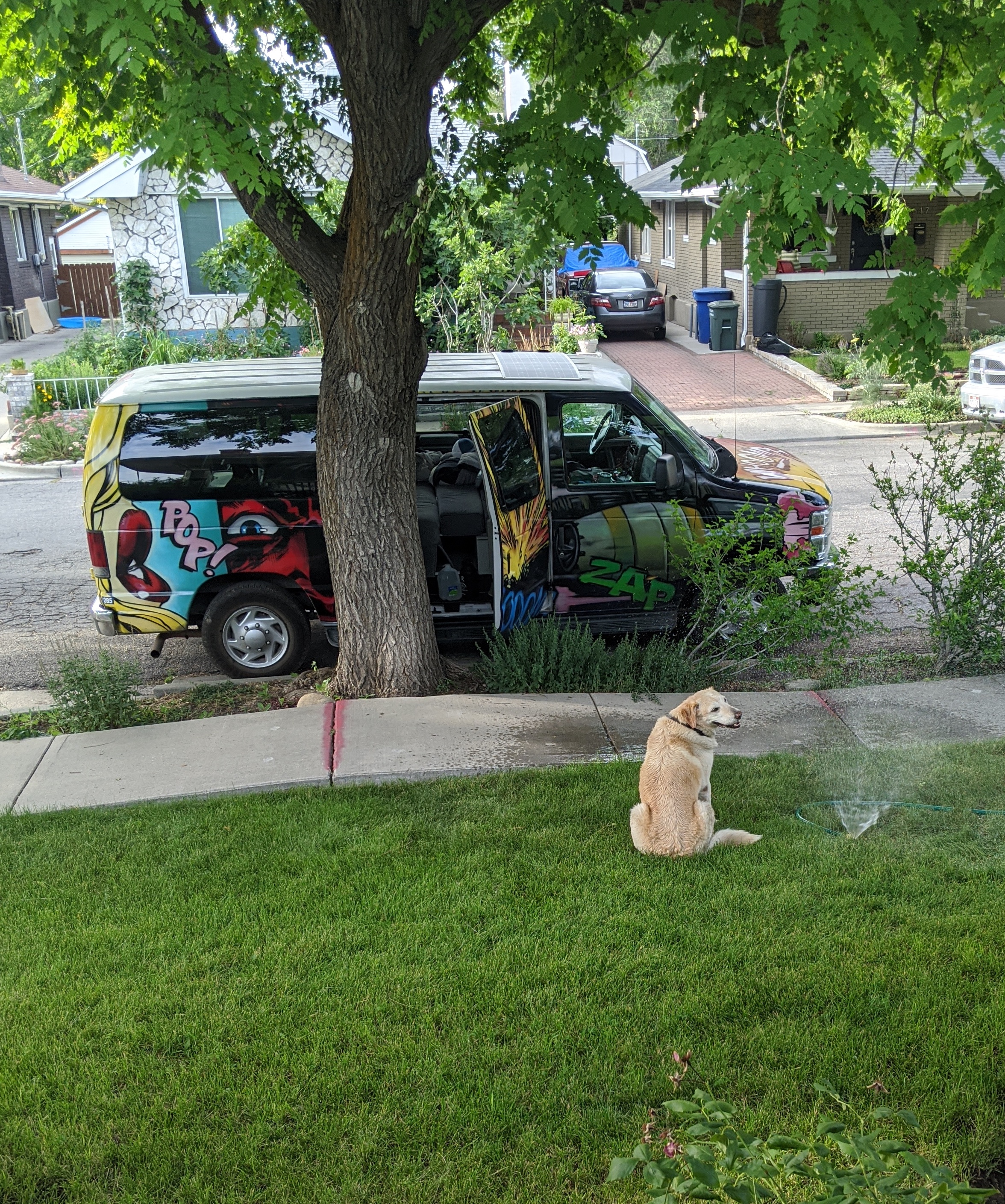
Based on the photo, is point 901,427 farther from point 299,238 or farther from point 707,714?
point 707,714

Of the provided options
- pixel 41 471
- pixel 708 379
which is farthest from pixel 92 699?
pixel 708 379

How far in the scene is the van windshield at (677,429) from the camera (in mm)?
8164

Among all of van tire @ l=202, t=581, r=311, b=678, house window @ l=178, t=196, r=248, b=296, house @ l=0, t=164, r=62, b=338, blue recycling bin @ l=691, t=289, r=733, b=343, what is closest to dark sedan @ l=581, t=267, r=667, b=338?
blue recycling bin @ l=691, t=289, r=733, b=343

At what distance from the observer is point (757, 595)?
305 inches

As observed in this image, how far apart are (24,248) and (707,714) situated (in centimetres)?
3796

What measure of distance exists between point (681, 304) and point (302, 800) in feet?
Result: 87.4

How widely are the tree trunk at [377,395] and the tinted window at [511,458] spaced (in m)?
0.62

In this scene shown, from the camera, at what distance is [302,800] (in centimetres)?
577

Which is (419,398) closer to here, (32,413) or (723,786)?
(723,786)

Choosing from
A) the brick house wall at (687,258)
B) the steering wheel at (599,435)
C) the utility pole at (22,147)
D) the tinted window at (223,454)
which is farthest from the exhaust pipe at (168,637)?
the utility pole at (22,147)

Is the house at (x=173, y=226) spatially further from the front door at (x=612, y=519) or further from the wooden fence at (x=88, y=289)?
the front door at (x=612, y=519)

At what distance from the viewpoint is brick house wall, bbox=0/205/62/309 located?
112 ft

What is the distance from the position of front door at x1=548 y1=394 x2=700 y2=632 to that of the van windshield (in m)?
0.11

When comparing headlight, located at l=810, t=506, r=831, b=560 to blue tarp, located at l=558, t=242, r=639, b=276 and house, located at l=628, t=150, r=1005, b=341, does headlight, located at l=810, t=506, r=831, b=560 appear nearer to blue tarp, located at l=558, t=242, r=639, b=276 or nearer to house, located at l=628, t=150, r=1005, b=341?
house, located at l=628, t=150, r=1005, b=341
